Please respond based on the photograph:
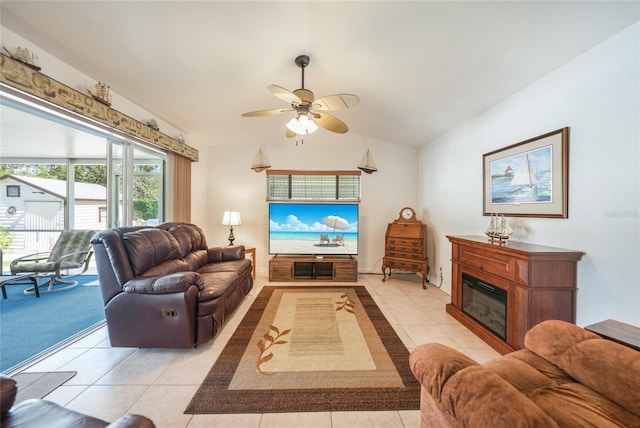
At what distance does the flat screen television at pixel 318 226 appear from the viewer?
412 centimetres

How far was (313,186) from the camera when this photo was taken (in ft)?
14.0

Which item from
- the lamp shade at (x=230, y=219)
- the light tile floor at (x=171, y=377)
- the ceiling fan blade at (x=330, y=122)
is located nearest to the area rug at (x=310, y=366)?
the light tile floor at (x=171, y=377)

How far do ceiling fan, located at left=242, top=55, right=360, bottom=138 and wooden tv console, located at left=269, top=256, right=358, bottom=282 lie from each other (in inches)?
94.2

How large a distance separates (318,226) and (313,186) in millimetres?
779

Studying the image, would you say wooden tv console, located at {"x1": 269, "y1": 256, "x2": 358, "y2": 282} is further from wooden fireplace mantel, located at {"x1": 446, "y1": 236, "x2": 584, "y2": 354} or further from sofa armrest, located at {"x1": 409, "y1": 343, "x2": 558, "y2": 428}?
sofa armrest, located at {"x1": 409, "y1": 343, "x2": 558, "y2": 428}

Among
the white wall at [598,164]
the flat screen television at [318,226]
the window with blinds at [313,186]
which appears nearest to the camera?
the white wall at [598,164]

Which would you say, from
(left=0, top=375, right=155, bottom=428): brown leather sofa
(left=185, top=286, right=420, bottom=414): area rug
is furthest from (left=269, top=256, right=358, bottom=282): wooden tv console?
(left=0, top=375, right=155, bottom=428): brown leather sofa

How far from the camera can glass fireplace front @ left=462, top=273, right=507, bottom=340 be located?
2057 millimetres

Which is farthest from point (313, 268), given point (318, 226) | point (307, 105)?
point (307, 105)

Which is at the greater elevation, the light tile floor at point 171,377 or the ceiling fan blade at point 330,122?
the ceiling fan blade at point 330,122

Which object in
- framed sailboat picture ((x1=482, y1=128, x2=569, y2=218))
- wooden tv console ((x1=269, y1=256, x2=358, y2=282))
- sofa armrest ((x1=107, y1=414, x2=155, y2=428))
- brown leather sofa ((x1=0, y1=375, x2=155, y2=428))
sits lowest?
wooden tv console ((x1=269, y1=256, x2=358, y2=282))

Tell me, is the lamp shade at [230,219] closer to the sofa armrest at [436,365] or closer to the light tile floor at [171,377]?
the light tile floor at [171,377]

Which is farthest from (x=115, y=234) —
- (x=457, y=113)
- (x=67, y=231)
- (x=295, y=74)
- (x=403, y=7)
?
(x=457, y=113)

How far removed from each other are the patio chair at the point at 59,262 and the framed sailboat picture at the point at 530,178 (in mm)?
5543
